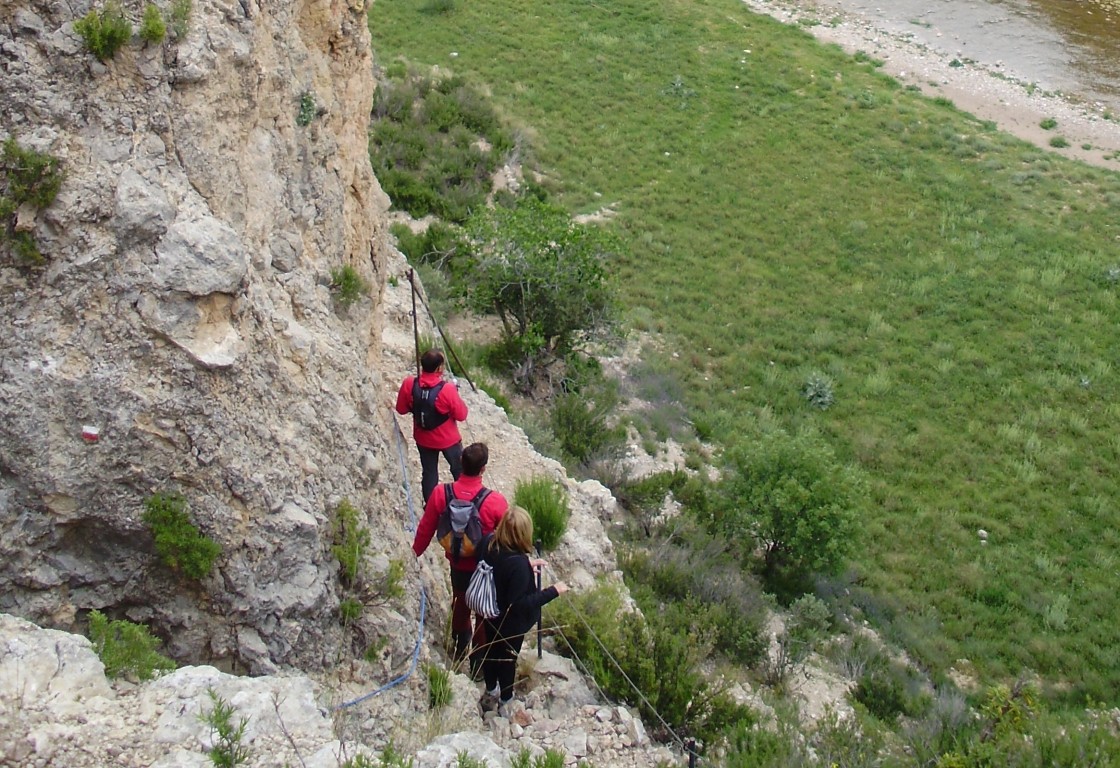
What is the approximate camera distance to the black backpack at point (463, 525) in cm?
490

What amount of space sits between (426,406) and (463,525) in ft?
5.12

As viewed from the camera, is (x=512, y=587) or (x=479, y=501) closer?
(x=512, y=587)

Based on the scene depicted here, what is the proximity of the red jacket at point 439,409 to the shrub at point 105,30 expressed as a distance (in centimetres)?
277

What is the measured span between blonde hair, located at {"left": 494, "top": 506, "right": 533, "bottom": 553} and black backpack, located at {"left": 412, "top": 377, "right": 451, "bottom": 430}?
1.73 meters

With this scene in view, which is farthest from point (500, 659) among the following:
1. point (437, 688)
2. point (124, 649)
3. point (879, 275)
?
point (879, 275)

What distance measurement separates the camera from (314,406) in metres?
4.84

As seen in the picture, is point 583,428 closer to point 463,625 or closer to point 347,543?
point 463,625

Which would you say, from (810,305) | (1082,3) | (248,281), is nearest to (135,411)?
(248,281)

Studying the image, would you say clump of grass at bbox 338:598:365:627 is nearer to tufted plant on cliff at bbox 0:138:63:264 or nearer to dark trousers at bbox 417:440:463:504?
dark trousers at bbox 417:440:463:504

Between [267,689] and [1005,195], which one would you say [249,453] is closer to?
[267,689]

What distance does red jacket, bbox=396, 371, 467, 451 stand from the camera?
6.27m

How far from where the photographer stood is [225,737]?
3324 mm

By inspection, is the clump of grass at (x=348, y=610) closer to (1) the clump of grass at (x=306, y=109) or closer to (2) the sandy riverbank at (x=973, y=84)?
(1) the clump of grass at (x=306, y=109)

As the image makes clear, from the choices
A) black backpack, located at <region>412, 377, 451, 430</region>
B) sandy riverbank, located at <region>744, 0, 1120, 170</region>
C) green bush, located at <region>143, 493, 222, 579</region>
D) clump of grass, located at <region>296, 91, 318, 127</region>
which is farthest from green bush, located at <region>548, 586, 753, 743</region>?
sandy riverbank, located at <region>744, 0, 1120, 170</region>
